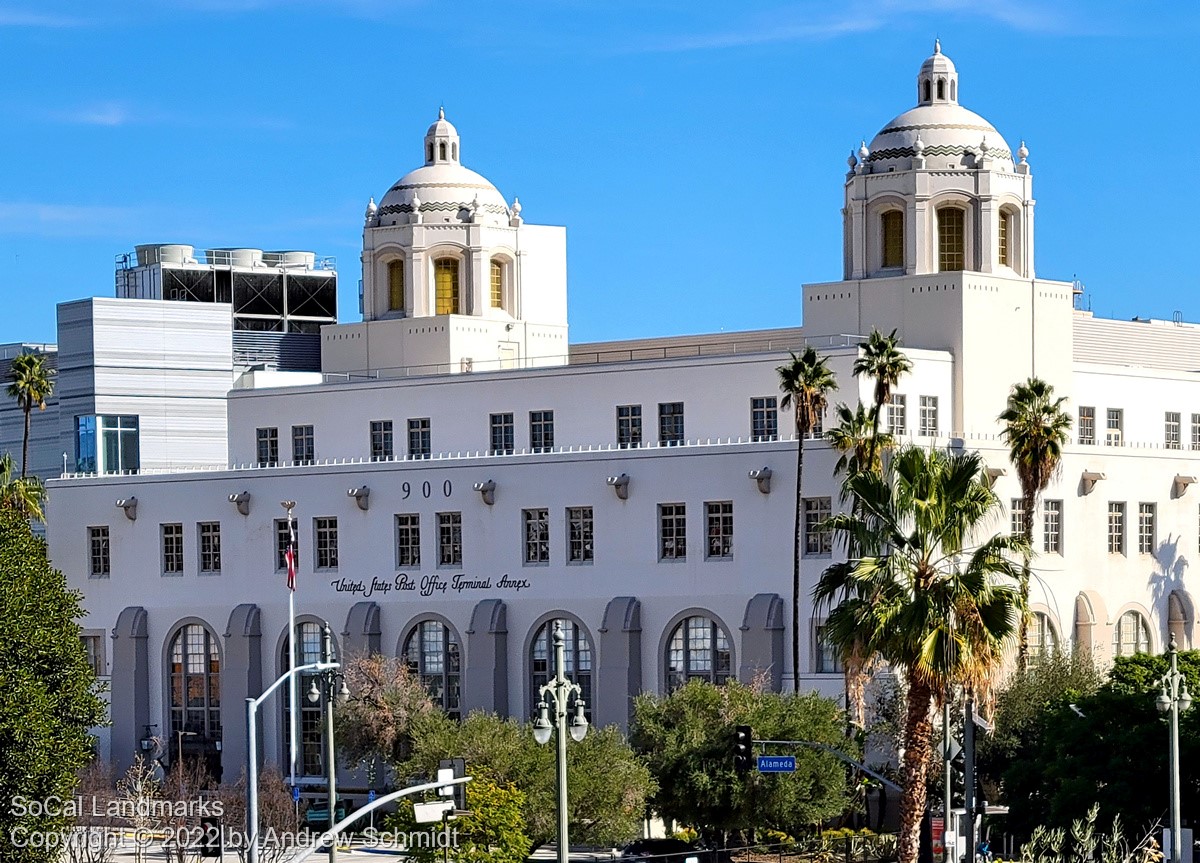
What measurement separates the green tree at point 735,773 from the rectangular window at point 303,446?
30058 mm

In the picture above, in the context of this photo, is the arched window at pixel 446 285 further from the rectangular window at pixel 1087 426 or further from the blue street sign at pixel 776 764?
the blue street sign at pixel 776 764

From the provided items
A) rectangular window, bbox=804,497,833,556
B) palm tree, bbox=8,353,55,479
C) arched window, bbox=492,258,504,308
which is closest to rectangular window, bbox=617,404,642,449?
rectangular window, bbox=804,497,833,556

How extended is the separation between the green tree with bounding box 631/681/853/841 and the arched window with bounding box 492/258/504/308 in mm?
33809

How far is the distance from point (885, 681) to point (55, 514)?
38265mm

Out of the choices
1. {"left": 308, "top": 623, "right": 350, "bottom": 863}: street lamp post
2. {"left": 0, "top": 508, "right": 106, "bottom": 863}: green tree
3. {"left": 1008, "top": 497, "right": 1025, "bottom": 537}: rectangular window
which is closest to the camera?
{"left": 308, "top": 623, "right": 350, "bottom": 863}: street lamp post

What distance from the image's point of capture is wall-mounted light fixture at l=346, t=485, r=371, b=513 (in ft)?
302

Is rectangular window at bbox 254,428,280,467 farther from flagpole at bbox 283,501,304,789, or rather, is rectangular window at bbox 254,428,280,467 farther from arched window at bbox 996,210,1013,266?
arched window at bbox 996,210,1013,266

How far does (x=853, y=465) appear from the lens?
3068 inches

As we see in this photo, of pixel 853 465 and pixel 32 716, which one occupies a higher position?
pixel 853 465

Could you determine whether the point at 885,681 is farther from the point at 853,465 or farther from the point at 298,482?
the point at 298,482

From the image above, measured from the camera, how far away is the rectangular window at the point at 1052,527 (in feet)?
A: 279

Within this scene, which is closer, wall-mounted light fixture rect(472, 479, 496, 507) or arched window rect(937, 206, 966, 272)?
wall-mounted light fixture rect(472, 479, 496, 507)

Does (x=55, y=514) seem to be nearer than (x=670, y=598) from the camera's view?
No

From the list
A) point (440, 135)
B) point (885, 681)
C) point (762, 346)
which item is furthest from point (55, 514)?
point (885, 681)
